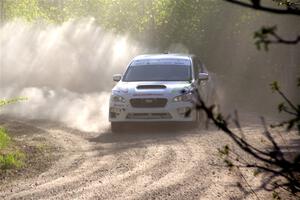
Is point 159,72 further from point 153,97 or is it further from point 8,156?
point 8,156

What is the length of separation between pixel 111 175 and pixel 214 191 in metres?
1.74

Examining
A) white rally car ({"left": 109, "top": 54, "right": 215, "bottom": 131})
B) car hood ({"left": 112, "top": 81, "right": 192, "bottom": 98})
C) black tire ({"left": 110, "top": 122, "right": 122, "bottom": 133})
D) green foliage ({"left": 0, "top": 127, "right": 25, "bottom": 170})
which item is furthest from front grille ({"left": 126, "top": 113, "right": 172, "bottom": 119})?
green foliage ({"left": 0, "top": 127, "right": 25, "bottom": 170})

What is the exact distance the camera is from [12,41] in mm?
35562

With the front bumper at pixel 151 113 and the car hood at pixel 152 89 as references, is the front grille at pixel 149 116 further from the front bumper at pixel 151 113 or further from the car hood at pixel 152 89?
the car hood at pixel 152 89

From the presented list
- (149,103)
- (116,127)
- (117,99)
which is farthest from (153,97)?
(116,127)

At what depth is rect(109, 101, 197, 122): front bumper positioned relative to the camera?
13.7 metres

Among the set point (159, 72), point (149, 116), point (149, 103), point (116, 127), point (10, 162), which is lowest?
point (116, 127)

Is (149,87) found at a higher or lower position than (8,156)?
higher

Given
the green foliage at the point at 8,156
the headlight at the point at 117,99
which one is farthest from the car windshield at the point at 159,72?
the green foliage at the point at 8,156

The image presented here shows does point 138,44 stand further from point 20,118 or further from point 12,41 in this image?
point 20,118

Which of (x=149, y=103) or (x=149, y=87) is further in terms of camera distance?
(x=149, y=87)

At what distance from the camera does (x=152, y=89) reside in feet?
45.6

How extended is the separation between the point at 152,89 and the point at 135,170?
4595mm

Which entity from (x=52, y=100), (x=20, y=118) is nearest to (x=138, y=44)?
(x=52, y=100)
